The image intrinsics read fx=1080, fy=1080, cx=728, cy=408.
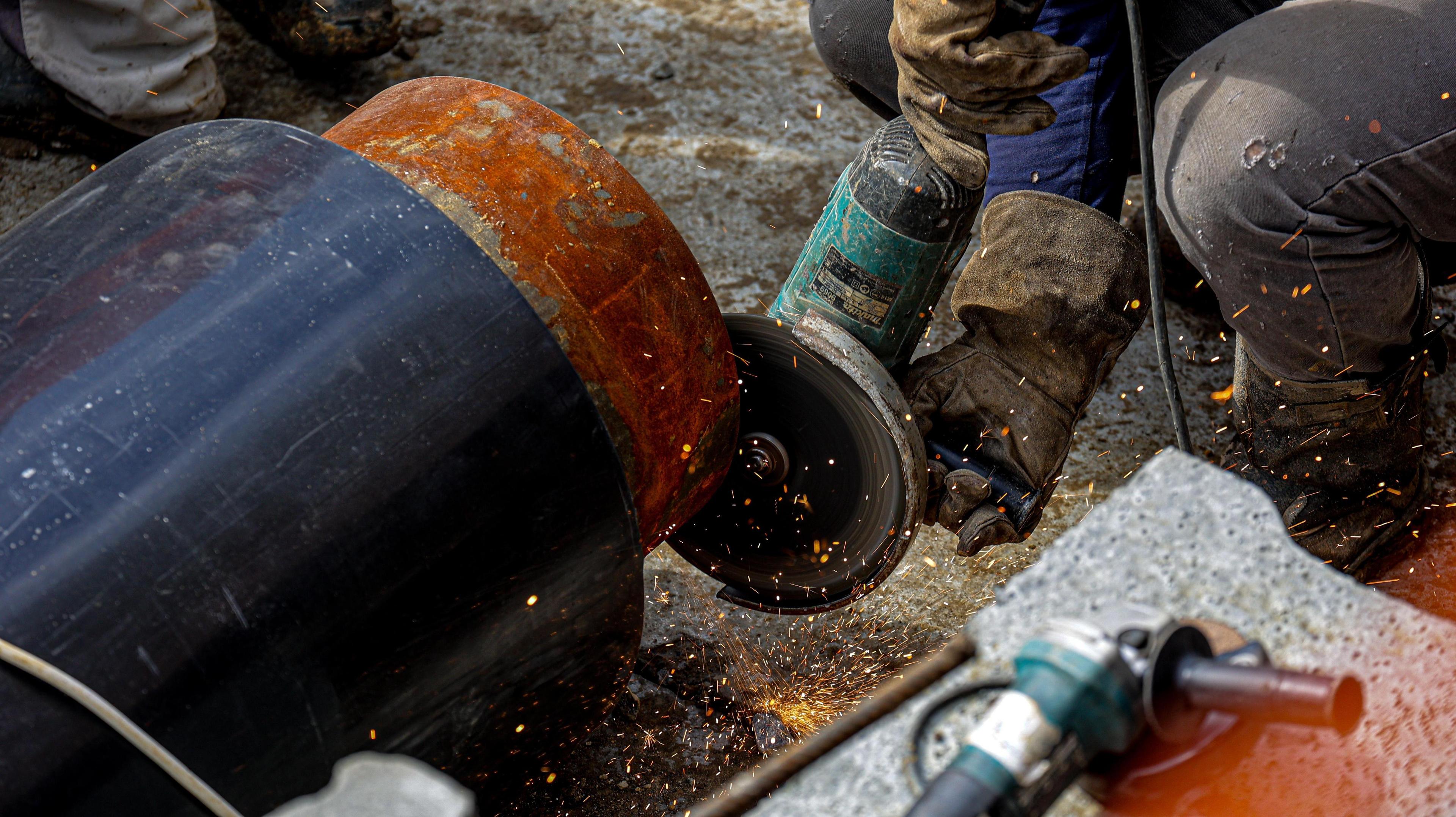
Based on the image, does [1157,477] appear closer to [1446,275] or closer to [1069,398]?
[1069,398]

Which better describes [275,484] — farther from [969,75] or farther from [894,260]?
Result: [969,75]

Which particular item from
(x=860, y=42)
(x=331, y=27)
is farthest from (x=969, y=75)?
(x=331, y=27)

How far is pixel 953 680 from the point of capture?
3.61ft

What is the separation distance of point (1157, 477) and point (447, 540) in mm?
818

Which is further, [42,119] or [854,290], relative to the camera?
[42,119]

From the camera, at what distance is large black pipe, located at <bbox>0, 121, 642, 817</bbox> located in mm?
1142

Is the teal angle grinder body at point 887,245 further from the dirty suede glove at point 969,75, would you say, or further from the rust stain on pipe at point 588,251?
the rust stain on pipe at point 588,251

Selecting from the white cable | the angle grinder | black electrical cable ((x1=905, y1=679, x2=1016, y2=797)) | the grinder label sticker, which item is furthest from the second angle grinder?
the white cable

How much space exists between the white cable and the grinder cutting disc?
0.99 m

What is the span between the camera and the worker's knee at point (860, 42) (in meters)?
2.29

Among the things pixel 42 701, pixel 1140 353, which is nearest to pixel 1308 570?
pixel 42 701

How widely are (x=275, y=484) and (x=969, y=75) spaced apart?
3.90 feet

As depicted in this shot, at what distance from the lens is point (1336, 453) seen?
6.71ft

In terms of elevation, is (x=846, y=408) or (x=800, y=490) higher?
(x=846, y=408)
